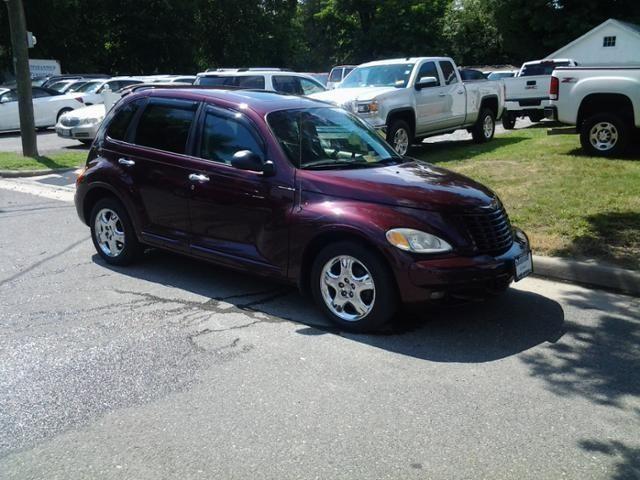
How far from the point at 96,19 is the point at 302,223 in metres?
36.7

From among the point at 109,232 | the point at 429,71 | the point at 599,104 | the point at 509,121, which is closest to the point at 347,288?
the point at 109,232

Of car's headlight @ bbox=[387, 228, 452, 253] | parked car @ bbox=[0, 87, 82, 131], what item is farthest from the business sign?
car's headlight @ bbox=[387, 228, 452, 253]

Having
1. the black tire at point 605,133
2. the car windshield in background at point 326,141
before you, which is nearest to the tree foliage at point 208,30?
the black tire at point 605,133

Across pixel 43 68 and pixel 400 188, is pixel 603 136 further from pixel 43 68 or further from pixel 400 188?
pixel 43 68

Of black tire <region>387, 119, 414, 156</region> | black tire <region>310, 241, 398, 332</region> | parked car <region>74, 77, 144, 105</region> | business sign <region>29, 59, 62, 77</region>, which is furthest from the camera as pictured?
business sign <region>29, 59, 62, 77</region>

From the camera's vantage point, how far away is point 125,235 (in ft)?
21.7

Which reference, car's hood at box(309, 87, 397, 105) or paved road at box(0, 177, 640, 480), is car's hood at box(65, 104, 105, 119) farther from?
paved road at box(0, 177, 640, 480)

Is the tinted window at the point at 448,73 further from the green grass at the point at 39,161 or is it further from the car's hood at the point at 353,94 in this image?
the green grass at the point at 39,161

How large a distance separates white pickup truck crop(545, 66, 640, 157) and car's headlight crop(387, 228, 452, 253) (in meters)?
7.54

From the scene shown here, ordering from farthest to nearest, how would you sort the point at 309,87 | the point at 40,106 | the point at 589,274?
the point at 40,106, the point at 309,87, the point at 589,274

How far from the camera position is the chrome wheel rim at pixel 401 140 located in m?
12.1

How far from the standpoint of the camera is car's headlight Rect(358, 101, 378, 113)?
11.4 metres

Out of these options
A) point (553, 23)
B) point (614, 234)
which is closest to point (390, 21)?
point (553, 23)

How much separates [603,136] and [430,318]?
7.45 metres
